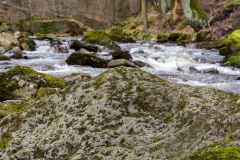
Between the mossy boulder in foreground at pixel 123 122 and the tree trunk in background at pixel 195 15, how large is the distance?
61.2ft

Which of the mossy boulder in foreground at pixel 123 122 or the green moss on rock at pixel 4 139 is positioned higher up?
the mossy boulder in foreground at pixel 123 122

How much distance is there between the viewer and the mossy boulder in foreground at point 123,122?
1.43 metres

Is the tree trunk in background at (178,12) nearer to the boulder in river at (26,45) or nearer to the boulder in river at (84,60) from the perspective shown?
the boulder in river at (26,45)

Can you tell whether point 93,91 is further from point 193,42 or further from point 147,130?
point 193,42

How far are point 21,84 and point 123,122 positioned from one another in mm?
3551

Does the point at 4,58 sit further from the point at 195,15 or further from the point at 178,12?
the point at 178,12

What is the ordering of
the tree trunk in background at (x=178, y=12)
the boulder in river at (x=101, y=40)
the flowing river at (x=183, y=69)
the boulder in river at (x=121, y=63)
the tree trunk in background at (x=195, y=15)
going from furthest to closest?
the tree trunk in background at (x=178, y=12) → the tree trunk in background at (x=195, y=15) → the boulder in river at (x=101, y=40) → the boulder in river at (x=121, y=63) → the flowing river at (x=183, y=69)

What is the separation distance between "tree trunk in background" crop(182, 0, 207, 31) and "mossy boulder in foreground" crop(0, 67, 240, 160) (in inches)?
734

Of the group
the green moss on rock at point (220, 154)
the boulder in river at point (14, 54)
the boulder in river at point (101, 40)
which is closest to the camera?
the green moss on rock at point (220, 154)

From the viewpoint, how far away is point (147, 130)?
1683 millimetres

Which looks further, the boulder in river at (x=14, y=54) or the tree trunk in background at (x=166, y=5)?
the tree trunk in background at (x=166, y=5)

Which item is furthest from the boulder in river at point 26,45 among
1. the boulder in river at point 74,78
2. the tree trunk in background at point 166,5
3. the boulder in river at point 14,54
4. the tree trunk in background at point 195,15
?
the tree trunk in background at point 166,5

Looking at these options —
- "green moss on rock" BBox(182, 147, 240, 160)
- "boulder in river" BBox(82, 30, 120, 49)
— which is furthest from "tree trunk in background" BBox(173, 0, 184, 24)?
"green moss on rock" BBox(182, 147, 240, 160)

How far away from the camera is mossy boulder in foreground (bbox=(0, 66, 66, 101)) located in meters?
4.56
